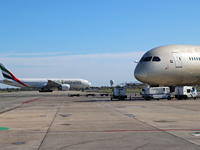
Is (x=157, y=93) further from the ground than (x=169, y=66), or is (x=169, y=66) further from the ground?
(x=169, y=66)

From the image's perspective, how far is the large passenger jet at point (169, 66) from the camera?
27516 mm

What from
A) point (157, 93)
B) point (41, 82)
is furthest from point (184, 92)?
point (41, 82)

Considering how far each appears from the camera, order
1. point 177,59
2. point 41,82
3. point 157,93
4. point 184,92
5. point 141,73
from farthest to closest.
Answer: point 41,82, point 184,92, point 157,93, point 177,59, point 141,73

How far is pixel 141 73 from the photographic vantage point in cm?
2759

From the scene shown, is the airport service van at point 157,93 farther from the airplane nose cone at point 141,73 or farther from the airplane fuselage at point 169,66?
the airplane nose cone at point 141,73

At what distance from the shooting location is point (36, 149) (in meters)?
6.38

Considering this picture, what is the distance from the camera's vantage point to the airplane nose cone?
27.4m

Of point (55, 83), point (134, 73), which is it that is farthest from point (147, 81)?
point (55, 83)

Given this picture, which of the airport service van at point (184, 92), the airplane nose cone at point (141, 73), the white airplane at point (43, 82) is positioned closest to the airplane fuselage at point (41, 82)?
the white airplane at point (43, 82)

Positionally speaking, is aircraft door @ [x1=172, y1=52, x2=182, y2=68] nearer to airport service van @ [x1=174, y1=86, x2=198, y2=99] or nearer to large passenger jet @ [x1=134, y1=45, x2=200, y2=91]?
large passenger jet @ [x1=134, y1=45, x2=200, y2=91]

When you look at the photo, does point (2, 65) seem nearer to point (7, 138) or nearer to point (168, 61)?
point (168, 61)

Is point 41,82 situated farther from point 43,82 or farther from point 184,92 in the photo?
point 184,92

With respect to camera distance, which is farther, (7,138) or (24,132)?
(24,132)

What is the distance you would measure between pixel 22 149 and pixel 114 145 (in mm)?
2194
